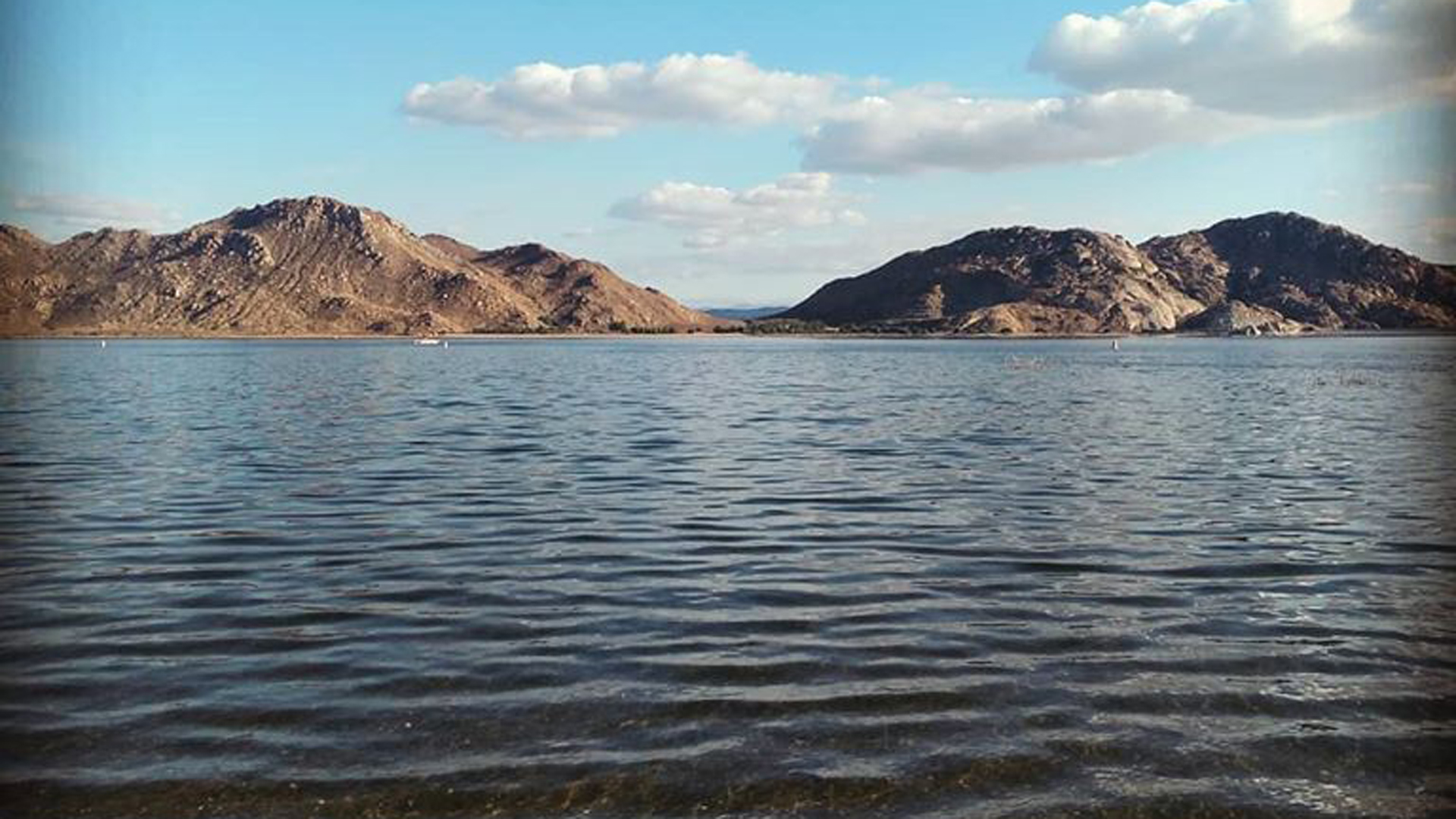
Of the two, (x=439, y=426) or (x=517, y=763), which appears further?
(x=439, y=426)

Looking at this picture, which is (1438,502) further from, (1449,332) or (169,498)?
(169,498)

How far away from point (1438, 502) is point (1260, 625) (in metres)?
16.3

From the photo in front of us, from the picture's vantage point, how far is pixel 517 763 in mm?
11281

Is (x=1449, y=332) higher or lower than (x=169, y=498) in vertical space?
higher

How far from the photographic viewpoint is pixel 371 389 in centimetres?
8856

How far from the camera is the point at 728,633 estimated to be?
635 inches

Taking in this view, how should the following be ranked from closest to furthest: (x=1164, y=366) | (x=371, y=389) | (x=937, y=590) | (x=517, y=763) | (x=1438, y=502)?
(x=517, y=763) < (x=937, y=590) < (x=1438, y=502) < (x=371, y=389) < (x=1164, y=366)

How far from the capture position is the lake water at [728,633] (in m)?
10.9

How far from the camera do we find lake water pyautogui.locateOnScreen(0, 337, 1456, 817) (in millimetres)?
10930

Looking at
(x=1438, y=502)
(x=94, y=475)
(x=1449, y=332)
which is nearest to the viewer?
(x=1449, y=332)

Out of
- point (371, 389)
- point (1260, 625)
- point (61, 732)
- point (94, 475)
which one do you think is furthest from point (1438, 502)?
point (371, 389)

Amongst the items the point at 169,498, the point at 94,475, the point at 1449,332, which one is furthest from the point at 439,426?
the point at 1449,332

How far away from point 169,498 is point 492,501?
8.65m

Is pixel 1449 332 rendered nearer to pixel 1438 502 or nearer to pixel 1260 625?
pixel 1260 625
